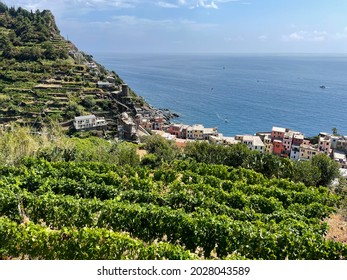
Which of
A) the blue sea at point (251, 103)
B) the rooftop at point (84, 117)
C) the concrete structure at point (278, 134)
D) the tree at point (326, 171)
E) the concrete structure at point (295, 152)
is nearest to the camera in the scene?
the tree at point (326, 171)

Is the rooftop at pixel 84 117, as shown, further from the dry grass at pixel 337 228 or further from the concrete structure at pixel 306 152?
the dry grass at pixel 337 228

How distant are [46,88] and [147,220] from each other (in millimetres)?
51861

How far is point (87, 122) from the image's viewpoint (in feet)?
161

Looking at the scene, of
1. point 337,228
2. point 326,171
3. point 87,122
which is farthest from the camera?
point 87,122

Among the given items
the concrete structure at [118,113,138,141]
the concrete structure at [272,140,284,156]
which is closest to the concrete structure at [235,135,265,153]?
the concrete structure at [272,140,284,156]

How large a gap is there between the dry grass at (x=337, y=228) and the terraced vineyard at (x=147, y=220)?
83cm

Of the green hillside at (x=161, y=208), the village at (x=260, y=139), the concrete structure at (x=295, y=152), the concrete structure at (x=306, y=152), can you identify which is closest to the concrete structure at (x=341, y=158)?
the village at (x=260, y=139)

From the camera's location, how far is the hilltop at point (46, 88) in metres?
49.2

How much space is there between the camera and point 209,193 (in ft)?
51.2

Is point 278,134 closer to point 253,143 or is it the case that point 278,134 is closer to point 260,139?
point 260,139

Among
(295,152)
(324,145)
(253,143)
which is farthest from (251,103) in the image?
(253,143)

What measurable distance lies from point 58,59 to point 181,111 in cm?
3409

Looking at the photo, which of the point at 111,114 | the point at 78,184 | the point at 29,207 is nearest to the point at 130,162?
the point at 78,184

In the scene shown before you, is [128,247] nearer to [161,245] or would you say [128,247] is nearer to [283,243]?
[161,245]
